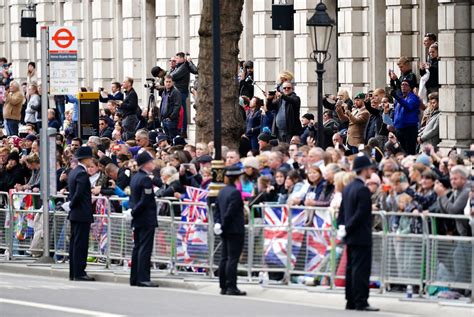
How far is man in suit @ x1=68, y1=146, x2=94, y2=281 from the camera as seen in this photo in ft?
88.6

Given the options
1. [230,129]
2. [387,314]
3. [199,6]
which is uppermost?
[199,6]

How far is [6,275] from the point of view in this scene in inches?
1126

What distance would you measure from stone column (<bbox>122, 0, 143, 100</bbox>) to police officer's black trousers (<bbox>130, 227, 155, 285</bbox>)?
28211mm

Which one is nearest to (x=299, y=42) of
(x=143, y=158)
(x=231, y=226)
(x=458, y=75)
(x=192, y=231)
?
(x=458, y=75)

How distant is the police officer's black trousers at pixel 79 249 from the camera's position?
88.8ft

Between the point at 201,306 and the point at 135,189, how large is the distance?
10.2ft

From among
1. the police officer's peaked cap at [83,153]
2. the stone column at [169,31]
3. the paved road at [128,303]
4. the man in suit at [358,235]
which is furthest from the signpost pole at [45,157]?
the stone column at [169,31]

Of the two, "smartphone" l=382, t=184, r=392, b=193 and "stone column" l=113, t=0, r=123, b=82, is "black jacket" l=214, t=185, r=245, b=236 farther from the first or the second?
"stone column" l=113, t=0, r=123, b=82

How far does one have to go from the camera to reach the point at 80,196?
27016 mm

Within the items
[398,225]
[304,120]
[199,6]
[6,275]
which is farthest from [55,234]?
[199,6]

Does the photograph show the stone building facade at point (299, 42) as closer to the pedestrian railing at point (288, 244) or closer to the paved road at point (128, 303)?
the pedestrian railing at point (288, 244)

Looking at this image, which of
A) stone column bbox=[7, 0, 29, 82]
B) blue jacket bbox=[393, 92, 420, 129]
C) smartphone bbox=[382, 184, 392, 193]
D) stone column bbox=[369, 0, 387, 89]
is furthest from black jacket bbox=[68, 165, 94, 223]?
stone column bbox=[7, 0, 29, 82]

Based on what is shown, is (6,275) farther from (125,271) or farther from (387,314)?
(387,314)

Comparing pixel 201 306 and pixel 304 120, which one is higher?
pixel 304 120
